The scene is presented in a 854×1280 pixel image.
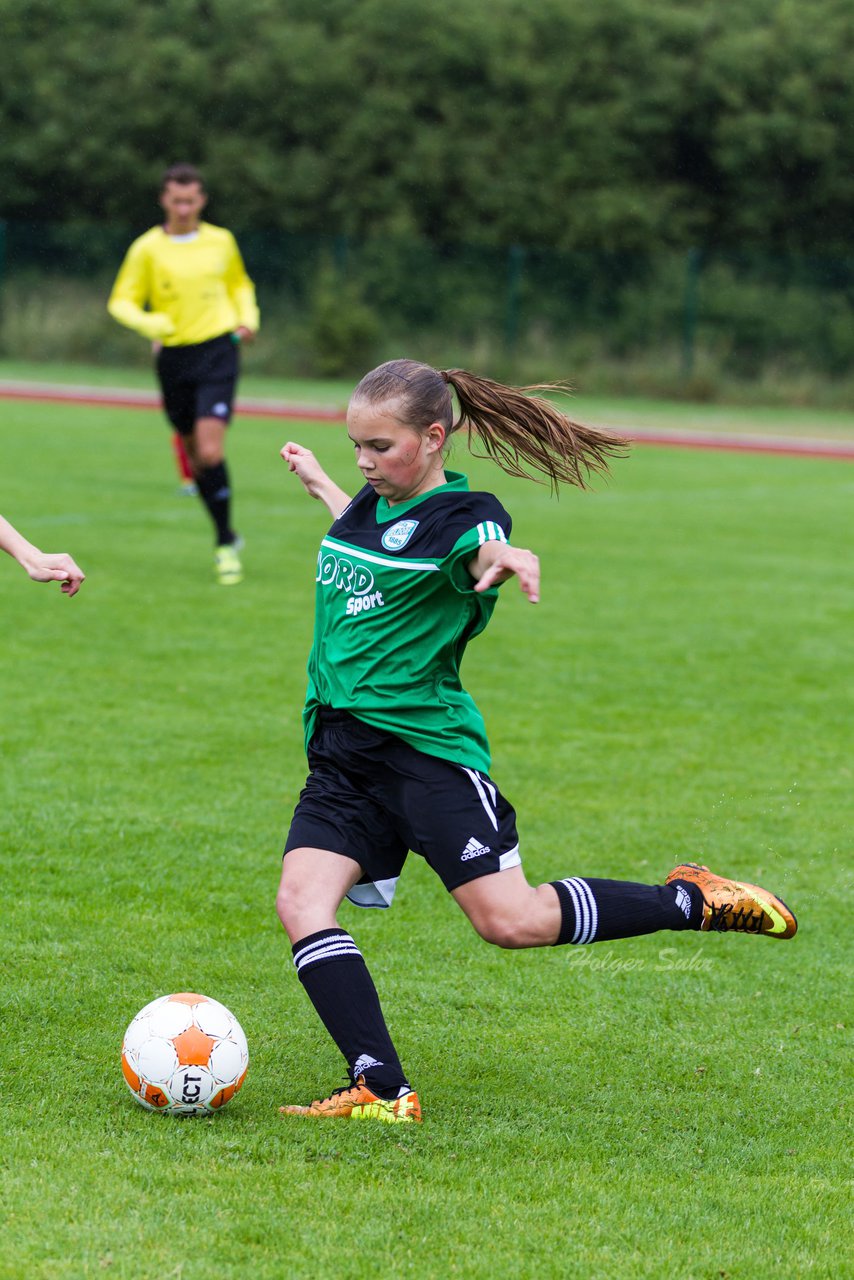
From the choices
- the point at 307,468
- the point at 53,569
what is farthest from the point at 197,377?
the point at 53,569

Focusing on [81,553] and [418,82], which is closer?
[81,553]

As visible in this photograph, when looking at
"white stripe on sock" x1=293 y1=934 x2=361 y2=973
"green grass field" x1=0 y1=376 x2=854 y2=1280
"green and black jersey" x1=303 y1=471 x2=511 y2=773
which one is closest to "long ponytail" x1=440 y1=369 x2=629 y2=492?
"green and black jersey" x1=303 y1=471 x2=511 y2=773

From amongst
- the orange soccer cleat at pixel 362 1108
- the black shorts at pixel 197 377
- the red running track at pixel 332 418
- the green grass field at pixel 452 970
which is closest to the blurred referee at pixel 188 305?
the black shorts at pixel 197 377

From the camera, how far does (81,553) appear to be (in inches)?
452

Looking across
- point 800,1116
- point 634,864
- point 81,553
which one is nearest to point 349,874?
point 800,1116

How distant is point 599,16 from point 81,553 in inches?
1135

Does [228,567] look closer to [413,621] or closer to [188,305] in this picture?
[188,305]

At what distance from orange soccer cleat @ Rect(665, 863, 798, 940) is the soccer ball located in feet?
4.02

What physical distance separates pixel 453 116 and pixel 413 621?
34.9 m

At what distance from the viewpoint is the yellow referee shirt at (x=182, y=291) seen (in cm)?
1167

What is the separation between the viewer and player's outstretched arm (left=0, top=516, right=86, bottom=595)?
4078mm

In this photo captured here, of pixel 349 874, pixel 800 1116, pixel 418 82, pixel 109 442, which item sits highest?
pixel 418 82

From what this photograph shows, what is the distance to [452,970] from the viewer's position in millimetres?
4668

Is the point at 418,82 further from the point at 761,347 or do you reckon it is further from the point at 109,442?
the point at 109,442
